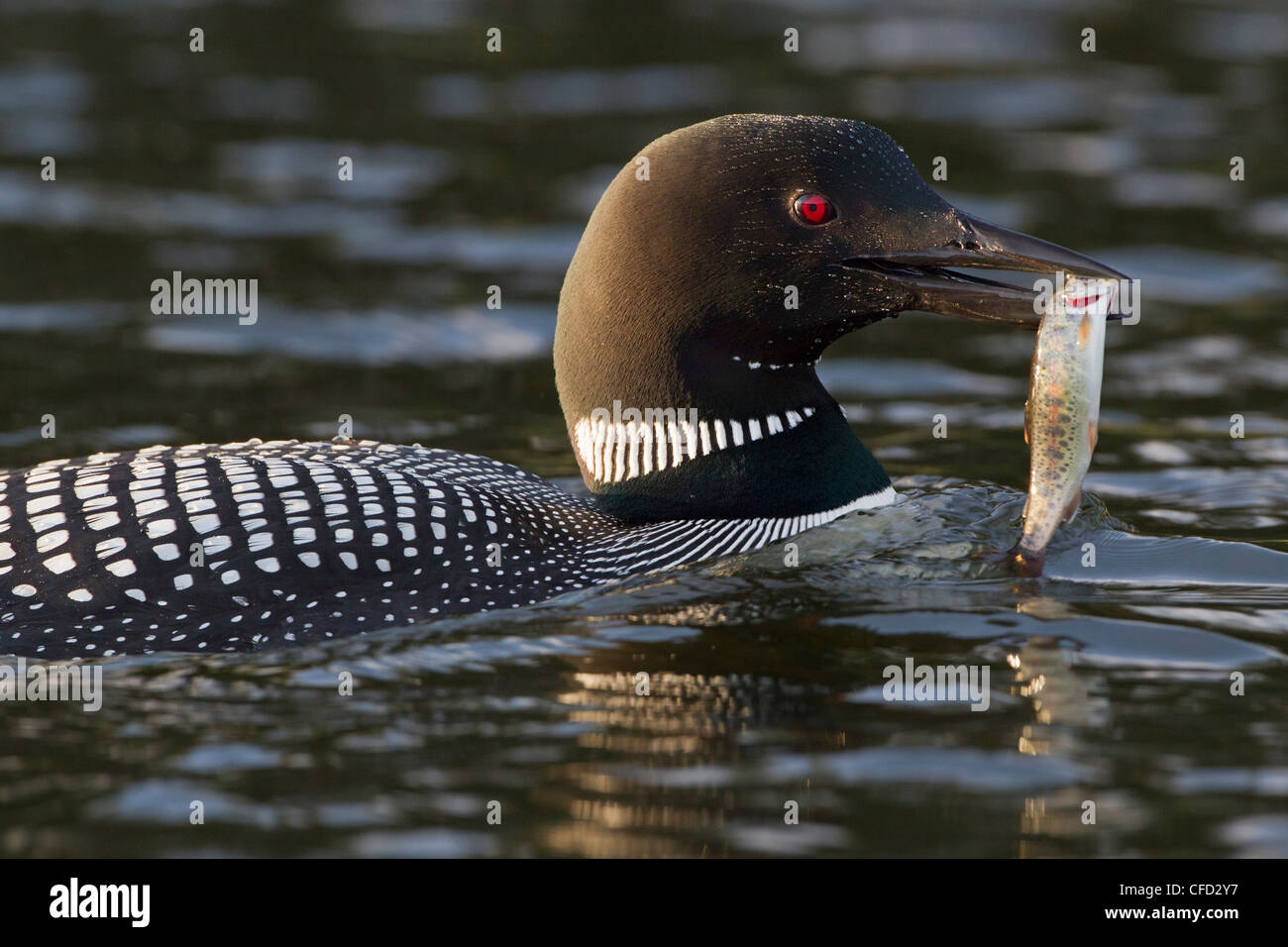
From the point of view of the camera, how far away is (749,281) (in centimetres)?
548

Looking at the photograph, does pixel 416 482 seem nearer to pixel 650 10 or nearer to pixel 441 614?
pixel 441 614

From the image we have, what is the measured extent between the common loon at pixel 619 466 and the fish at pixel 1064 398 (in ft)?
0.27

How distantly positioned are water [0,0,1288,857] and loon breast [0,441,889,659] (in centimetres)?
10

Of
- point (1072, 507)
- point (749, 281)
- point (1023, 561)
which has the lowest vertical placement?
point (1023, 561)

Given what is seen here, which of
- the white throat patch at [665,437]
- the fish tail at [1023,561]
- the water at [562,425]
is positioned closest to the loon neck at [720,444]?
the white throat patch at [665,437]

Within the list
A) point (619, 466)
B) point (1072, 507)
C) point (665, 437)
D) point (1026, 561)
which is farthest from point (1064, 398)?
point (619, 466)

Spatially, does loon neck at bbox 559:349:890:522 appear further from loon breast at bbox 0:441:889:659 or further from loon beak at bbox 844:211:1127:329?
loon beak at bbox 844:211:1127:329

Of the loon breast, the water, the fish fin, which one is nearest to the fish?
the fish fin

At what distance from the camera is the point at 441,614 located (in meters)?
5.21

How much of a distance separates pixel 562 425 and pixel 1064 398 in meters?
2.80

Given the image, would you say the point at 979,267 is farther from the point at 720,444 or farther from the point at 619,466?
the point at 619,466

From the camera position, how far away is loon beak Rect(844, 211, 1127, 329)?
5.32m

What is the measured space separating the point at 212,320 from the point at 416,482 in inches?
141
